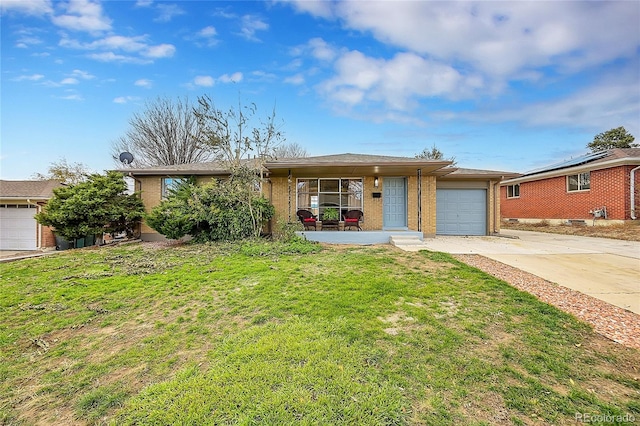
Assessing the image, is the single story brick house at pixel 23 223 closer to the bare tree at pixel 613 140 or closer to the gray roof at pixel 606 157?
the gray roof at pixel 606 157

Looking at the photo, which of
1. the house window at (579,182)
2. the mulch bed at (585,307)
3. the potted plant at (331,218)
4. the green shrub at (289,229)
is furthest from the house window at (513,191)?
the green shrub at (289,229)

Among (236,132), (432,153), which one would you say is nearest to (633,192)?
(432,153)

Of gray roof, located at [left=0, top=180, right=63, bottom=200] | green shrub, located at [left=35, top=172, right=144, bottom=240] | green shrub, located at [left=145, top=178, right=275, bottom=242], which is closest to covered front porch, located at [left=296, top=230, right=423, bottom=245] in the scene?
green shrub, located at [left=145, top=178, right=275, bottom=242]

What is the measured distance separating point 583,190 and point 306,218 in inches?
610

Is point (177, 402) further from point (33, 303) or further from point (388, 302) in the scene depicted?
point (33, 303)

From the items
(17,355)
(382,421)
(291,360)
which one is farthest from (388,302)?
(17,355)

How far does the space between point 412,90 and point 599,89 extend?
28.5 feet

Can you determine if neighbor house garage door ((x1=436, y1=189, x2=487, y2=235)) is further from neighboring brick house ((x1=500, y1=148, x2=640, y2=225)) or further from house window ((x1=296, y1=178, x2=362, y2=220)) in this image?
neighboring brick house ((x1=500, y1=148, x2=640, y2=225))

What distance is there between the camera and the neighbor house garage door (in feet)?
43.2

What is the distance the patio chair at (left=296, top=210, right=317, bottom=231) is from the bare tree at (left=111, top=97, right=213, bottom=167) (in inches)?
536

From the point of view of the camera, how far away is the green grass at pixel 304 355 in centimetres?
204

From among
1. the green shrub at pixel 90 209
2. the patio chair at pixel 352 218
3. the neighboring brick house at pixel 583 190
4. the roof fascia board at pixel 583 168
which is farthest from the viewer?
the neighboring brick house at pixel 583 190

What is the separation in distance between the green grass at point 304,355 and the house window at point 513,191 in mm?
18384

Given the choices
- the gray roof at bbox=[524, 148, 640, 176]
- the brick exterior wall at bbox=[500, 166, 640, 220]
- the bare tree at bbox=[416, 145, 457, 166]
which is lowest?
the brick exterior wall at bbox=[500, 166, 640, 220]
